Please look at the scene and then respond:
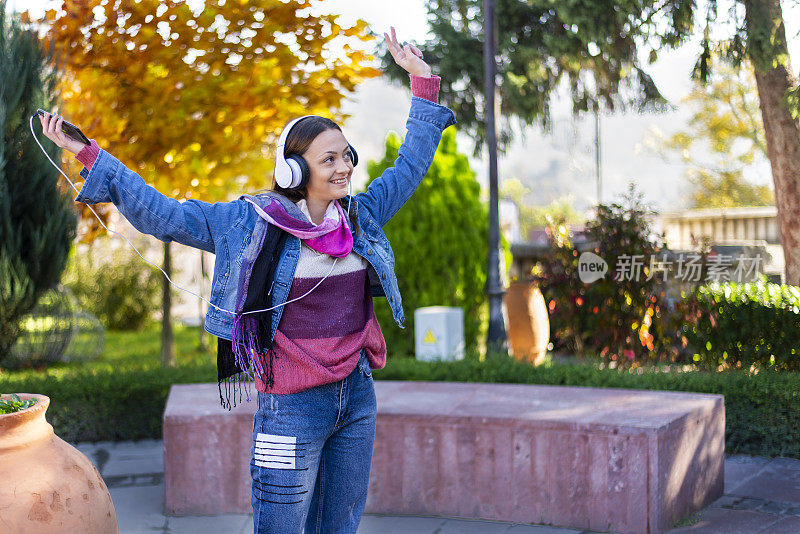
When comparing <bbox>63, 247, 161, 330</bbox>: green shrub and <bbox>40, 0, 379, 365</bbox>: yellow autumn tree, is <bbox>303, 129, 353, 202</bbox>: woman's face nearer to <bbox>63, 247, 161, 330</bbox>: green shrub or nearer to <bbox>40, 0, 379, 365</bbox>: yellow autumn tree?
<bbox>40, 0, 379, 365</bbox>: yellow autumn tree

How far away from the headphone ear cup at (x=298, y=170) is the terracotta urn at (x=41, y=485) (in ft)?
3.71

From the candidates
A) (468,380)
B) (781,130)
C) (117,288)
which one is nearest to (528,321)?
(468,380)

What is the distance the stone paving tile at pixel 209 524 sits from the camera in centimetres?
419

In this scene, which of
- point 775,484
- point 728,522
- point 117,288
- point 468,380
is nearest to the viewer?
point 728,522

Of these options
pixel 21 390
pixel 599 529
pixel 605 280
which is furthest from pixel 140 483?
pixel 605 280

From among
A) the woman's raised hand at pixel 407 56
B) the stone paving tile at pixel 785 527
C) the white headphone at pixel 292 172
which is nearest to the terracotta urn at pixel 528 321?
the stone paving tile at pixel 785 527

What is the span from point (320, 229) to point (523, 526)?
2.33 meters

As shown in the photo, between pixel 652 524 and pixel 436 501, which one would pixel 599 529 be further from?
pixel 436 501

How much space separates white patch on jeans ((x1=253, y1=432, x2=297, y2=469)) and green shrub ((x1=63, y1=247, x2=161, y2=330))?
11.9 meters

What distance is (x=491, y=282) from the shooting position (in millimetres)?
8133

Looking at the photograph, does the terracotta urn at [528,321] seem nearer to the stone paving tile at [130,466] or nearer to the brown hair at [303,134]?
the stone paving tile at [130,466]

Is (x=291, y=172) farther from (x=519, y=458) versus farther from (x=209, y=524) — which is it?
(x=209, y=524)

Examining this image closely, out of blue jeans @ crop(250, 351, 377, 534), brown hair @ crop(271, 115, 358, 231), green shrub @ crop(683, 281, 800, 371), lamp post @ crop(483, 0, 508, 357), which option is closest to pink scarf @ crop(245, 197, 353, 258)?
brown hair @ crop(271, 115, 358, 231)

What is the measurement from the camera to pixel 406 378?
5.99 m
